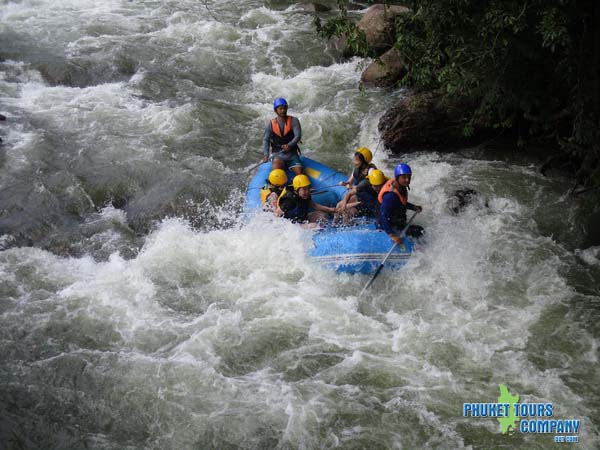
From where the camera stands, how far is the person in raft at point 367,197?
814 centimetres

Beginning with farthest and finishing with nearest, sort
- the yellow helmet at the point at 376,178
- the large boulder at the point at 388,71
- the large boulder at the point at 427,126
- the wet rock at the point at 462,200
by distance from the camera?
the large boulder at the point at 388,71 → the large boulder at the point at 427,126 → the wet rock at the point at 462,200 → the yellow helmet at the point at 376,178

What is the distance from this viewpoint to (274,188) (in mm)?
8609

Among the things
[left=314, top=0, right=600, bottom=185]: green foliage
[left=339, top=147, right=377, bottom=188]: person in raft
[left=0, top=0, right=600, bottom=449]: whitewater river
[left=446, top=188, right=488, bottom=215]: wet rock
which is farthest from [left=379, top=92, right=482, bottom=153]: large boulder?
[left=339, top=147, right=377, bottom=188]: person in raft

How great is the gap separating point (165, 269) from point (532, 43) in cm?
542

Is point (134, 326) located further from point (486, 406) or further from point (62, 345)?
point (486, 406)

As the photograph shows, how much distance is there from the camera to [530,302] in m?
7.23

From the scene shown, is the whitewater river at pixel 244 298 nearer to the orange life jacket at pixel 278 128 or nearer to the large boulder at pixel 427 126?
the large boulder at pixel 427 126

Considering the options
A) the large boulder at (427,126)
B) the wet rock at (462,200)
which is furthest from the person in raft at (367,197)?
the large boulder at (427,126)

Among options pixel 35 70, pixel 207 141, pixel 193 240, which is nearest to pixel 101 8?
pixel 35 70

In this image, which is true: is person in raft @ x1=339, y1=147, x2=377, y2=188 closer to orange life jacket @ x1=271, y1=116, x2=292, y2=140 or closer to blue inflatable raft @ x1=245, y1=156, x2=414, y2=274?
blue inflatable raft @ x1=245, y1=156, x2=414, y2=274

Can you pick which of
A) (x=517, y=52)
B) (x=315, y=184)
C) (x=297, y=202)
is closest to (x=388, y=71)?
(x=315, y=184)

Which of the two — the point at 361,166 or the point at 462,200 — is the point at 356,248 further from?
the point at 462,200

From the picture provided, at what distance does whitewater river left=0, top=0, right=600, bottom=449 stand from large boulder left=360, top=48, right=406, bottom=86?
1.02ft

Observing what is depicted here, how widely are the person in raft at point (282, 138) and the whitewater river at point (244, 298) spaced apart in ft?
2.54
